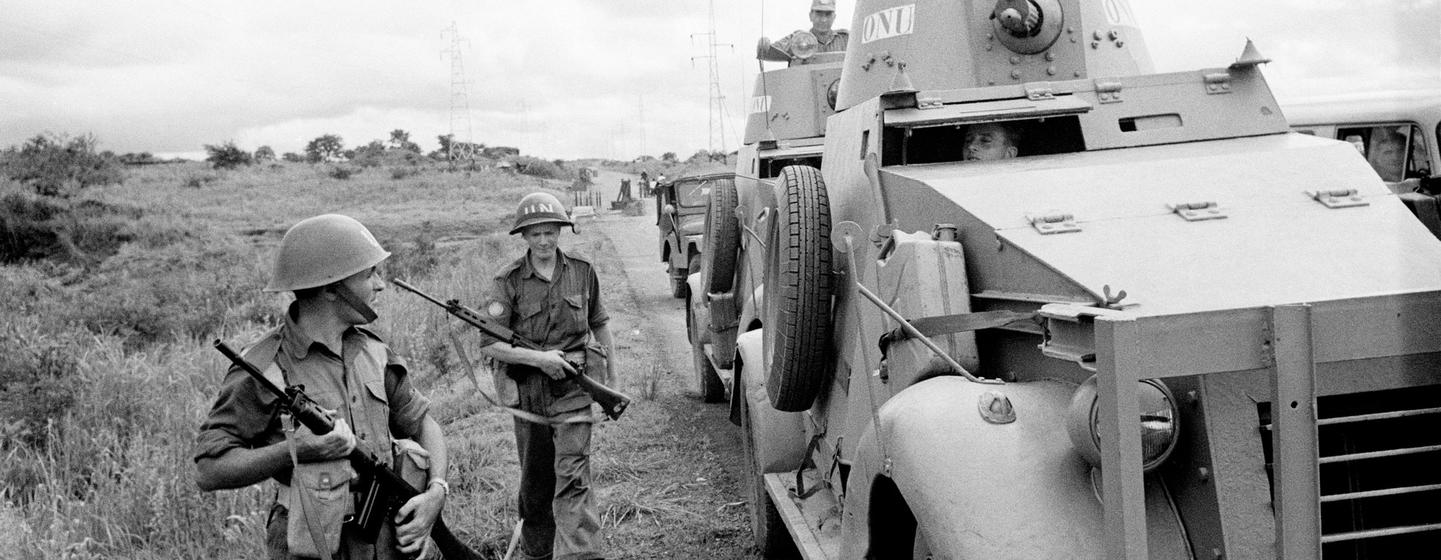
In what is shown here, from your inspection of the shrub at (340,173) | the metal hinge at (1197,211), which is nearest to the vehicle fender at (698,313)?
the metal hinge at (1197,211)

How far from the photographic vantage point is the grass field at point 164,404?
5.99m

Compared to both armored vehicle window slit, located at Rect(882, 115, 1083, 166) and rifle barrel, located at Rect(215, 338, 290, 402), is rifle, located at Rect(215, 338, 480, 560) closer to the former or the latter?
A: rifle barrel, located at Rect(215, 338, 290, 402)

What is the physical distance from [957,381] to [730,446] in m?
4.59

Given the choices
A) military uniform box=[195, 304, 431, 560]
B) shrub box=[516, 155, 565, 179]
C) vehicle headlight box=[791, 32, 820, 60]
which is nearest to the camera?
military uniform box=[195, 304, 431, 560]

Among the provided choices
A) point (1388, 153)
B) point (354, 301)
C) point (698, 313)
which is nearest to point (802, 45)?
point (698, 313)

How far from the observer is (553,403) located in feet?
17.8

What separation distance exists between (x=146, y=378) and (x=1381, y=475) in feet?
28.8

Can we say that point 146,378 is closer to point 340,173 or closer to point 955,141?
point 955,141

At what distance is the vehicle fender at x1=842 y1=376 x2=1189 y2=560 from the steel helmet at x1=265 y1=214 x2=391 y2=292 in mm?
1582

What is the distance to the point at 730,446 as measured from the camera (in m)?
8.05

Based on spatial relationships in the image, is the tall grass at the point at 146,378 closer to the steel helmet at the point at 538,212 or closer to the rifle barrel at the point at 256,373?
the steel helmet at the point at 538,212

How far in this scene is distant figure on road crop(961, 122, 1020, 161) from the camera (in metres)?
4.86

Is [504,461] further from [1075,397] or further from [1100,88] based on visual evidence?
[1075,397]

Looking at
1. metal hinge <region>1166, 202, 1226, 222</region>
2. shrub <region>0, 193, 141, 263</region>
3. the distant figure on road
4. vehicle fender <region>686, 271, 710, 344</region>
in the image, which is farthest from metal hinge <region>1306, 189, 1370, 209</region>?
shrub <region>0, 193, 141, 263</region>
